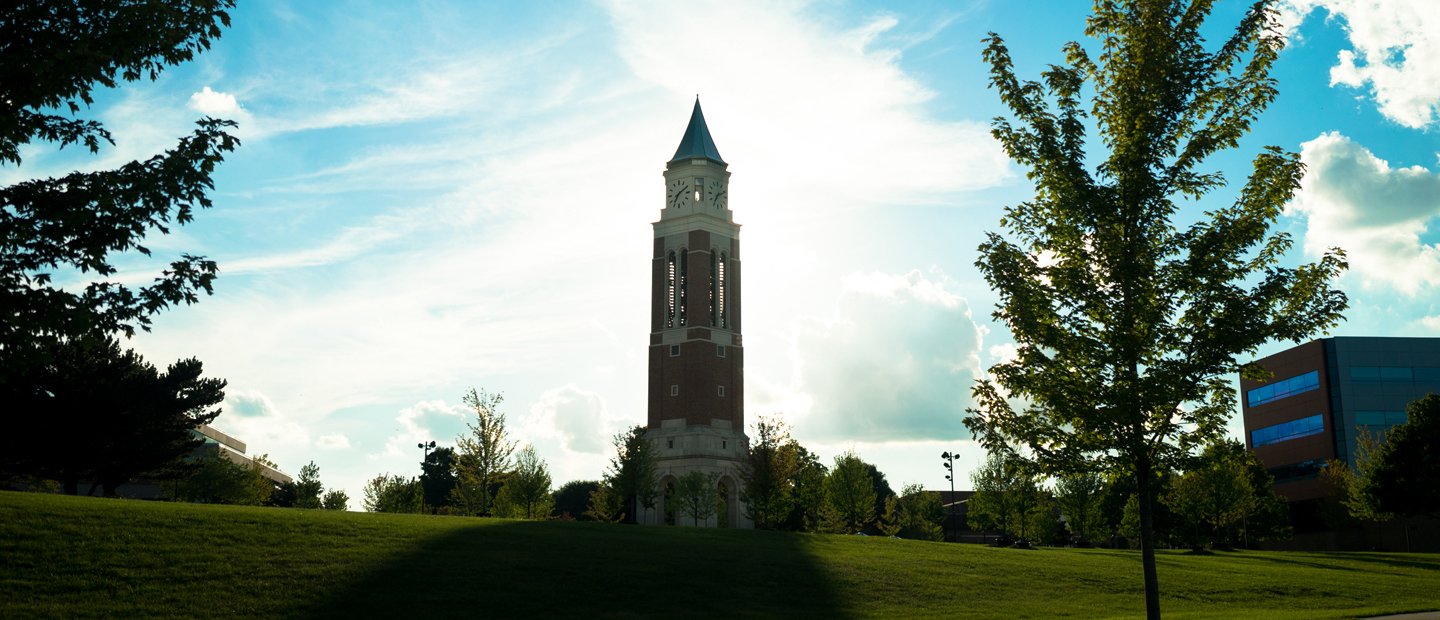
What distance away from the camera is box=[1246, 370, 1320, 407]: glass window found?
8700 centimetres

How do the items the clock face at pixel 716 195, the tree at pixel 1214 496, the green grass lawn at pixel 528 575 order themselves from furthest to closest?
the clock face at pixel 716 195 → the tree at pixel 1214 496 → the green grass lawn at pixel 528 575

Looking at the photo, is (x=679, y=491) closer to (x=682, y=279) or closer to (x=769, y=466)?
(x=769, y=466)

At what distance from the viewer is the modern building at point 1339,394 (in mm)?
83875

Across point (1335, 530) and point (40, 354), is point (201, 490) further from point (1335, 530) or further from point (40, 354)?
point (1335, 530)

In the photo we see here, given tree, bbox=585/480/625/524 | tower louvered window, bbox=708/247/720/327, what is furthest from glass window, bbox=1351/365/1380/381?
tree, bbox=585/480/625/524

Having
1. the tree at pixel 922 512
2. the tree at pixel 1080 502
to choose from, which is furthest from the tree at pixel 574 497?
the tree at pixel 1080 502

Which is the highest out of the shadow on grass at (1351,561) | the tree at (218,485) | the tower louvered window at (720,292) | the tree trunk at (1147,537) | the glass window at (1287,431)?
the tower louvered window at (720,292)

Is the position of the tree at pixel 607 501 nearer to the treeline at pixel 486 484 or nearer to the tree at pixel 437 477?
the treeline at pixel 486 484

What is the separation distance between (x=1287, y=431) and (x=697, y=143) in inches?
2221

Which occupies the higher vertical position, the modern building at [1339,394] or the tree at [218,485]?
the modern building at [1339,394]

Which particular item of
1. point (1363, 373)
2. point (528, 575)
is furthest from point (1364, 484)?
point (528, 575)

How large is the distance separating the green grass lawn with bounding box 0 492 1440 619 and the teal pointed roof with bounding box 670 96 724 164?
210ft

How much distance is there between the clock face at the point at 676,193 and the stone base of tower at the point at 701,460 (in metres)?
20.4

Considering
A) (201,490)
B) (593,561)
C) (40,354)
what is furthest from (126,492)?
(40,354)
